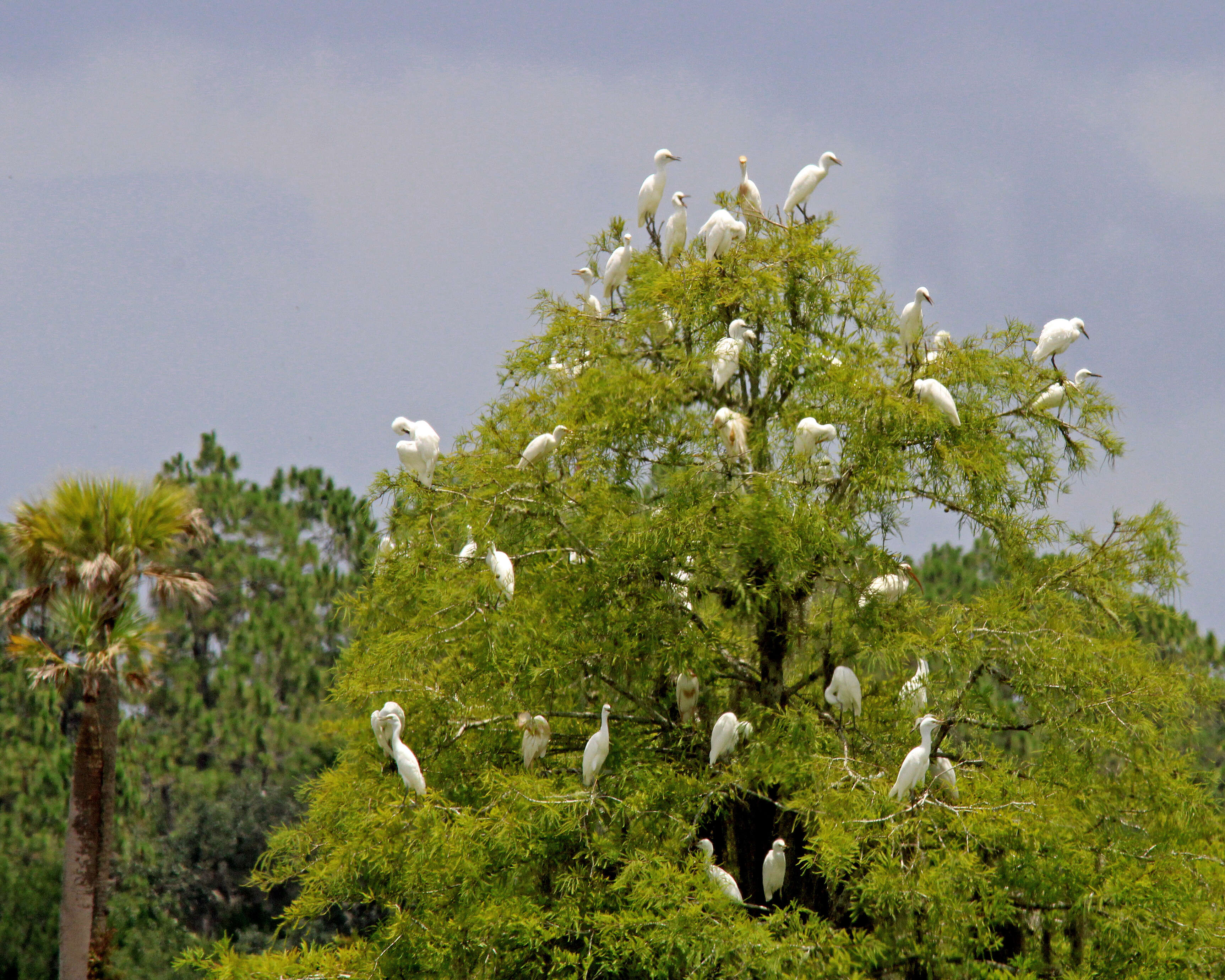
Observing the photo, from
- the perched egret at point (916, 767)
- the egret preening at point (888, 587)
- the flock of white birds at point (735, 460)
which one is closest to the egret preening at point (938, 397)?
the flock of white birds at point (735, 460)

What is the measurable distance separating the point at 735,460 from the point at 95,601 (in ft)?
24.4

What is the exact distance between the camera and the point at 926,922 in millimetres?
6176

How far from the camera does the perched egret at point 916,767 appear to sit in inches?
245

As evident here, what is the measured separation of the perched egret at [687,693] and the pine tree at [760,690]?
73 millimetres

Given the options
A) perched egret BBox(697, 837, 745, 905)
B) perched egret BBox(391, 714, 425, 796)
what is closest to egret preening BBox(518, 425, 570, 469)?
perched egret BBox(391, 714, 425, 796)

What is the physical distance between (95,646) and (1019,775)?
27.6ft

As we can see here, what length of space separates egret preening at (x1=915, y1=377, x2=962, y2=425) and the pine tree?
60 mm

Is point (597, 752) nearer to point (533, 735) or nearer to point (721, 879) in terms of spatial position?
point (533, 735)

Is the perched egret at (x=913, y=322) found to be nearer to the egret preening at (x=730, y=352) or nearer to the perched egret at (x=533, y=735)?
the egret preening at (x=730, y=352)

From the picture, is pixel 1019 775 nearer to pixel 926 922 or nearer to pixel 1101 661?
pixel 1101 661

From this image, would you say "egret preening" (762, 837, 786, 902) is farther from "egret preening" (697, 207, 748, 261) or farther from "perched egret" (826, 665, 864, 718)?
"egret preening" (697, 207, 748, 261)

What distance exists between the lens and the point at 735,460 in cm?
732

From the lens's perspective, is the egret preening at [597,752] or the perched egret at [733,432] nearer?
the egret preening at [597,752]

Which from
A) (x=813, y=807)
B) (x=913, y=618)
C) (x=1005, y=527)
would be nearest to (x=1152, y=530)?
(x=1005, y=527)
